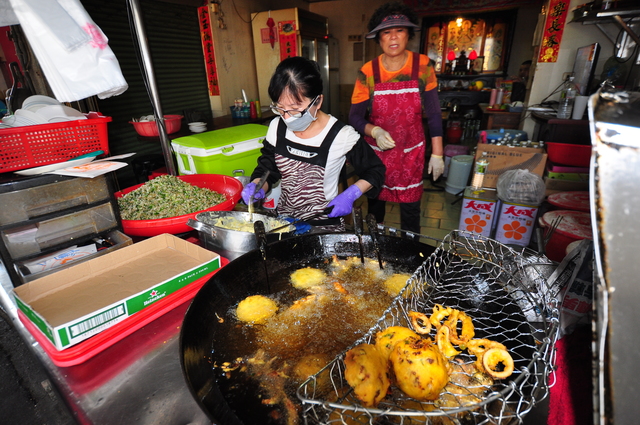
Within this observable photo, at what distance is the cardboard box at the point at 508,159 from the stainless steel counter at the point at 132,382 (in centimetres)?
474

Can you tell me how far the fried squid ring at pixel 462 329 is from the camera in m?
1.11

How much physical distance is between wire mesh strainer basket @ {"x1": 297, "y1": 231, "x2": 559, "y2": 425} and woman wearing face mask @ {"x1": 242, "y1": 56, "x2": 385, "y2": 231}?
904mm

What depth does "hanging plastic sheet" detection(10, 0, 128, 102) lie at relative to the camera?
1806mm

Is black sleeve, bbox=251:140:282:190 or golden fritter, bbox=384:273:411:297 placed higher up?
black sleeve, bbox=251:140:282:190

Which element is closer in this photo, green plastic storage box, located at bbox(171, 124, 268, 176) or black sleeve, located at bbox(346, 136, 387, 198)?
black sleeve, located at bbox(346, 136, 387, 198)

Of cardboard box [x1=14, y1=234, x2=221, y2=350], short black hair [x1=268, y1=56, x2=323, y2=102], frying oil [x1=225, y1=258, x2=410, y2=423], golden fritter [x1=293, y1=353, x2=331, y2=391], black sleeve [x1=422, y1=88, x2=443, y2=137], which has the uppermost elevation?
short black hair [x1=268, y1=56, x2=323, y2=102]

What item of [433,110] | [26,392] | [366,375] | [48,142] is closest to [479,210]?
[433,110]

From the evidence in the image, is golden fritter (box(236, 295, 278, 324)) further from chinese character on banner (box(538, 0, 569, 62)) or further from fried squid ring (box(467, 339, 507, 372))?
chinese character on banner (box(538, 0, 569, 62))

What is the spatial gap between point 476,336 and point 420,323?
0.71 feet

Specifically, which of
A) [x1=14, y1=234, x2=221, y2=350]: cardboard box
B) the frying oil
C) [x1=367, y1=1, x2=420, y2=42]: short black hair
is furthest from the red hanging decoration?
the frying oil

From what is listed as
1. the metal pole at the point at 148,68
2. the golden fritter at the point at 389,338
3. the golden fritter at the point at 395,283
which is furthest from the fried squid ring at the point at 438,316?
the metal pole at the point at 148,68

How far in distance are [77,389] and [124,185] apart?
18.7ft

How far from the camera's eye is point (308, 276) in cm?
162

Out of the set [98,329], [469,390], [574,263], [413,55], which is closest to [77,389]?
[98,329]
